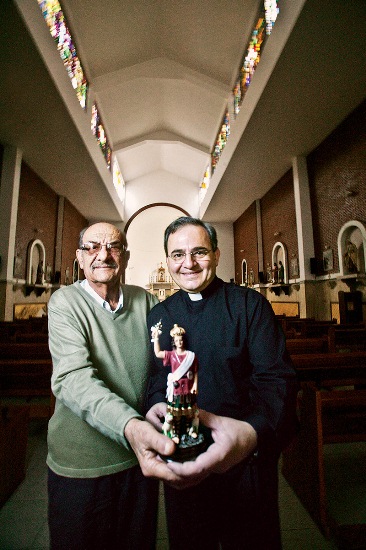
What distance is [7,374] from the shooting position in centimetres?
280

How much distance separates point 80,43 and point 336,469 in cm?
1060

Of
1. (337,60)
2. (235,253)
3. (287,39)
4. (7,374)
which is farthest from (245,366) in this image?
(235,253)

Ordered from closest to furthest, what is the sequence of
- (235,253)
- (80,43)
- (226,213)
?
1. (80,43)
2. (226,213)
3. (235,253)

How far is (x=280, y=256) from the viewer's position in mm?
10891

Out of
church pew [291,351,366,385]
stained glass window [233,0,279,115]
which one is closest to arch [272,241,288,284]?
stained glass window [233,0,279,115]

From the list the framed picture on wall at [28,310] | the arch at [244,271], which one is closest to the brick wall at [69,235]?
the framed picture on wall at [28,310]

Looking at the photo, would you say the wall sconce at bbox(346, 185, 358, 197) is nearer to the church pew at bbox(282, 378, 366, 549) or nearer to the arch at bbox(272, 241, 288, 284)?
the arch at bbox(272, 241, 288, 284)

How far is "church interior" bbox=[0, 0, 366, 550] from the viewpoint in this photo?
7.91 feet

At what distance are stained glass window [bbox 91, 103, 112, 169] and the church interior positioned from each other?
140 millimetres

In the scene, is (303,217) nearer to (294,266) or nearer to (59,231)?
(294,266)

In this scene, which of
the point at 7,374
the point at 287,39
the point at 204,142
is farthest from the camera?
the point at 204,142

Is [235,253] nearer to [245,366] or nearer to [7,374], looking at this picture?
[7,374]

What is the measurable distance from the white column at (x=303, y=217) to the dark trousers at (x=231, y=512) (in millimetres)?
8116

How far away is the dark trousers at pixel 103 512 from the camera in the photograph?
131 centimetres
